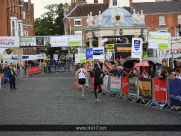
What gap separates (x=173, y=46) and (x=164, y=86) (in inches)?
362

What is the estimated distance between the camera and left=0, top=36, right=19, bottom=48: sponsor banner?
6241 centimetres

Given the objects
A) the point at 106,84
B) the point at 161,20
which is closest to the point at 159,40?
the point at 106,84

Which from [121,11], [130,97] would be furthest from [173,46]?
[121,11]

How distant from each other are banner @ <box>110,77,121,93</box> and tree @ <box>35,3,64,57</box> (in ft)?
365

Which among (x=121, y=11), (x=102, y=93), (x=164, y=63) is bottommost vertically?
(x=102, y=93)

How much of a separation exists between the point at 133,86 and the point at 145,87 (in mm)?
2106

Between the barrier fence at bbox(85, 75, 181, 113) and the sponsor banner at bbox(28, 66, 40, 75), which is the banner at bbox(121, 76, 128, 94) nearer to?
the barrier fence at bbox(85, 75, 181, 113)

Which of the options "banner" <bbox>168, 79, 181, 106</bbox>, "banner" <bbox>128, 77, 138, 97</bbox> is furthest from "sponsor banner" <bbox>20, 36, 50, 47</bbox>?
"banner" <bbox>168, 79, 181, 106</bbox>

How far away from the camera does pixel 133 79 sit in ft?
82.8


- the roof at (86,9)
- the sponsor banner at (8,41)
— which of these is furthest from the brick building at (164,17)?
the sponsor banner at (8,41)

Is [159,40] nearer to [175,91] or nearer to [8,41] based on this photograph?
[175,91]

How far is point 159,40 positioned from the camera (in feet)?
82.7

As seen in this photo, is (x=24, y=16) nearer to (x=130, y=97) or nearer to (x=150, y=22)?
(x=150, y=22)

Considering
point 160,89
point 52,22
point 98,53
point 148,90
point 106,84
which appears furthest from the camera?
point 52,22
